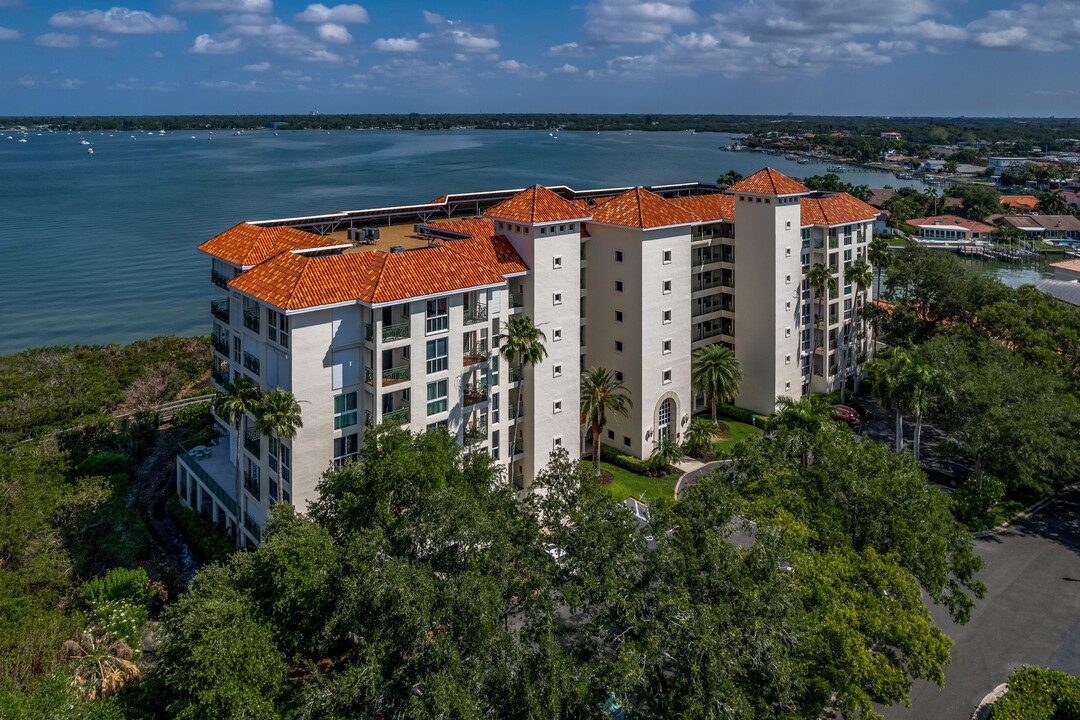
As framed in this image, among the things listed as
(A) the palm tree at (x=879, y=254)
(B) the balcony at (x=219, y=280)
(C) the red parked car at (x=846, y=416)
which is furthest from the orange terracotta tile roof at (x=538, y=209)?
(A) the palm tree at (x=879, y=254)

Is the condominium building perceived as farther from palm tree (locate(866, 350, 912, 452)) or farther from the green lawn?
palm tree (locate(866, 350, 912, 452))

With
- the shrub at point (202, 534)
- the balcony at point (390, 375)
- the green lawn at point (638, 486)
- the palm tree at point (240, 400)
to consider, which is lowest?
the shrub at point (202, 534)

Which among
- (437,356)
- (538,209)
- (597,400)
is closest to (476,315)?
(437,356)

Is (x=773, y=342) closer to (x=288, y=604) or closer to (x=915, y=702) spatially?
(x=915, y=702)

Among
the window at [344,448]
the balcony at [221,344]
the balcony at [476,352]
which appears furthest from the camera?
the balcony at [221,344]

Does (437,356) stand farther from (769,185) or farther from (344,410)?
(769,185)

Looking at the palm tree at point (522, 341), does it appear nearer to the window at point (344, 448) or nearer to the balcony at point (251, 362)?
the window at point (344, 448)
